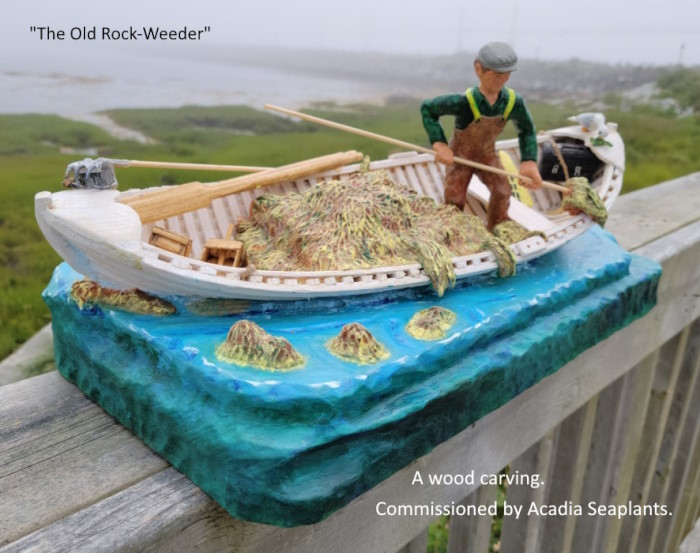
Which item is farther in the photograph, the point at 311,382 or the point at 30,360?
the point at 30,360

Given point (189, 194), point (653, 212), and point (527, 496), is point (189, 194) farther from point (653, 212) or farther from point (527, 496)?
point (653, 212)

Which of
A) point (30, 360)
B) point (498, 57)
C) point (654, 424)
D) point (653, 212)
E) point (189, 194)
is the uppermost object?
point (498, 57)

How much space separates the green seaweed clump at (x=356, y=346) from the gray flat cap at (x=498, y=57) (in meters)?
0.60

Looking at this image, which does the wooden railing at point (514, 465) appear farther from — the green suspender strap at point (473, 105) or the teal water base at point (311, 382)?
the green suspender strap at point (473, 105)

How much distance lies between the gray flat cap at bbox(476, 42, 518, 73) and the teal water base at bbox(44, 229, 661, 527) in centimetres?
41

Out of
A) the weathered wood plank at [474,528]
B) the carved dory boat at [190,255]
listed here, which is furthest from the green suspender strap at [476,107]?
the weathered wood plank at [474,528]

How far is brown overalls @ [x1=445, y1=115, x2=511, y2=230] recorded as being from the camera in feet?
4.37

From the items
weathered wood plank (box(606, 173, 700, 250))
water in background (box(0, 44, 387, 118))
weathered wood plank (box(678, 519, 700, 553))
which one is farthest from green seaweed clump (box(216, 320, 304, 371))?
weathered wood plank (box(678, 519, 700, 553))

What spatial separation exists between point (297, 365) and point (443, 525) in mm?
1959

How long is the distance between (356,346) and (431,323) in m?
0.17

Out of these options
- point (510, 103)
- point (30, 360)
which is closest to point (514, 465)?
point (510, 103)

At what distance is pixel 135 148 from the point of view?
1.86m

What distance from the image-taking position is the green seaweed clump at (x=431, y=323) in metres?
1.04

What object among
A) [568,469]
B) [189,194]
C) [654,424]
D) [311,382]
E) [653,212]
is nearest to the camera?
[311,382]
